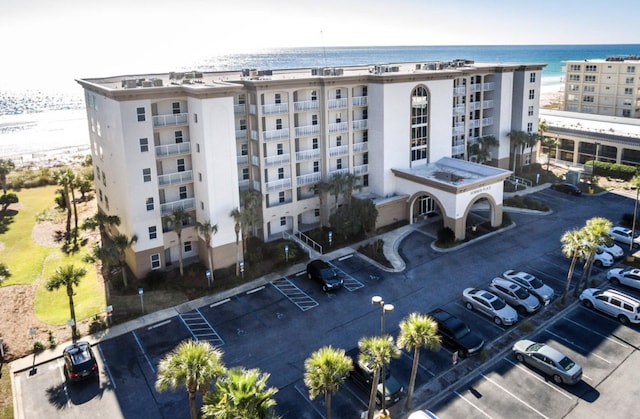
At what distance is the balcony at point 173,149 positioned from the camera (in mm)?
43531

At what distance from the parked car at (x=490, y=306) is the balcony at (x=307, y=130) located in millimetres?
22396

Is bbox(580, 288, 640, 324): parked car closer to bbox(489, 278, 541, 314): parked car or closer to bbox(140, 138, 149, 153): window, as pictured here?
bbox(489, 278, 541, 314): parked car

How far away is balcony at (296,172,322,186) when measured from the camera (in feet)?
170

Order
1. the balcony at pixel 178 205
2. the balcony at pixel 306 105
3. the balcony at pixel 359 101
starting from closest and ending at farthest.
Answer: the balcony at pixel 178 205
the balcony at pixel 306 105
the balcony at pixel 359 101

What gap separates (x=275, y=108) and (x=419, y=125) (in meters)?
17.1

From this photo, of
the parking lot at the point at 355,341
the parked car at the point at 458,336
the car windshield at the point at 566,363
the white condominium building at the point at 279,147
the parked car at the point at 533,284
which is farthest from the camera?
the white condominium building at the point at 279,147

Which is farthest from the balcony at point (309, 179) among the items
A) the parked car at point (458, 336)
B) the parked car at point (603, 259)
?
the parked car at point (603, 259)

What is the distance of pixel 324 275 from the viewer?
137 ft

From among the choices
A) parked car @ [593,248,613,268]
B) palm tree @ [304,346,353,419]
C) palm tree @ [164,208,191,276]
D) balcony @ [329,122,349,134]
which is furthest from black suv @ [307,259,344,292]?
parked car @ [593,248,613,268]

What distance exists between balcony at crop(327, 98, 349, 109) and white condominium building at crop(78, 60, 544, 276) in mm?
132

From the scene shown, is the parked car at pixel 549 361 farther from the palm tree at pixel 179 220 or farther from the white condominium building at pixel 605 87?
the white condominium building at pixel 605 87

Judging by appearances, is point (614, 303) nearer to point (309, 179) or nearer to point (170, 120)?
point (309, 179)

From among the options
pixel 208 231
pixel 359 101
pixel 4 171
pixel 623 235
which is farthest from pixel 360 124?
pixel 4 171

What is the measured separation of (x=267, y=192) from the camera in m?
49.8
